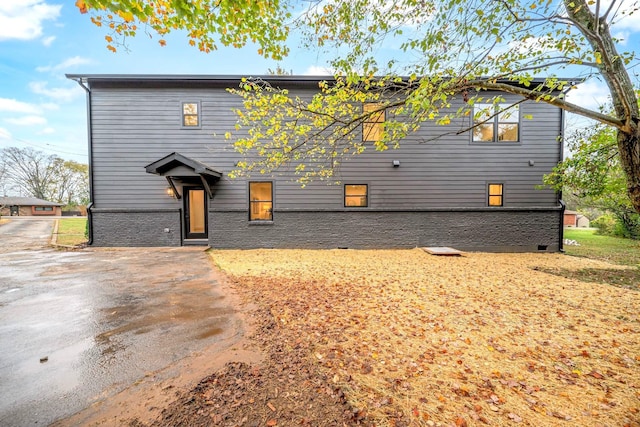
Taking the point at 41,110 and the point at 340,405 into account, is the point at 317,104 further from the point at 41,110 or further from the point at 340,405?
the point at 41,110

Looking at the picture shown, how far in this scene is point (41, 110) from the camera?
1698 inches

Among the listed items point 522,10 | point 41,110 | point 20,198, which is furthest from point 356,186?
point 41,110

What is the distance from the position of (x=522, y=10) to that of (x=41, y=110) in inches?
2611

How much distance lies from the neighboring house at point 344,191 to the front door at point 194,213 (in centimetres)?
9

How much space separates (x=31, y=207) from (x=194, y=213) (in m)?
49.9

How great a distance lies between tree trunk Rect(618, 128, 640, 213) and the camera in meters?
2.77

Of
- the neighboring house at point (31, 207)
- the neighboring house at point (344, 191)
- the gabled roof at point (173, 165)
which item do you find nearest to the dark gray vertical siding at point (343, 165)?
the neighboring house at point (344, 191)

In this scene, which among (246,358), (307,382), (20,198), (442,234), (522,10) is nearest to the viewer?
(307,382)

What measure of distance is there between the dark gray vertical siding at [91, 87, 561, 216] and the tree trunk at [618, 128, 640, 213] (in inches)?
252

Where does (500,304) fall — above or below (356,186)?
below

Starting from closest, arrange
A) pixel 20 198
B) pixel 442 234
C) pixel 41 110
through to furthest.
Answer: pixel 442 234 < pixel 20 198 < pixel 41 110

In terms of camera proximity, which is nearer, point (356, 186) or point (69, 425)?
point (69, 425)

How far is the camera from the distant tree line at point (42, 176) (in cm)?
3841

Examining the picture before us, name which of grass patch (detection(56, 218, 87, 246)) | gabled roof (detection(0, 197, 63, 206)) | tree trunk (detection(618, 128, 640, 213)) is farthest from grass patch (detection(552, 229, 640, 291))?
gabled roof (detection(0, 197, 63, 206))
